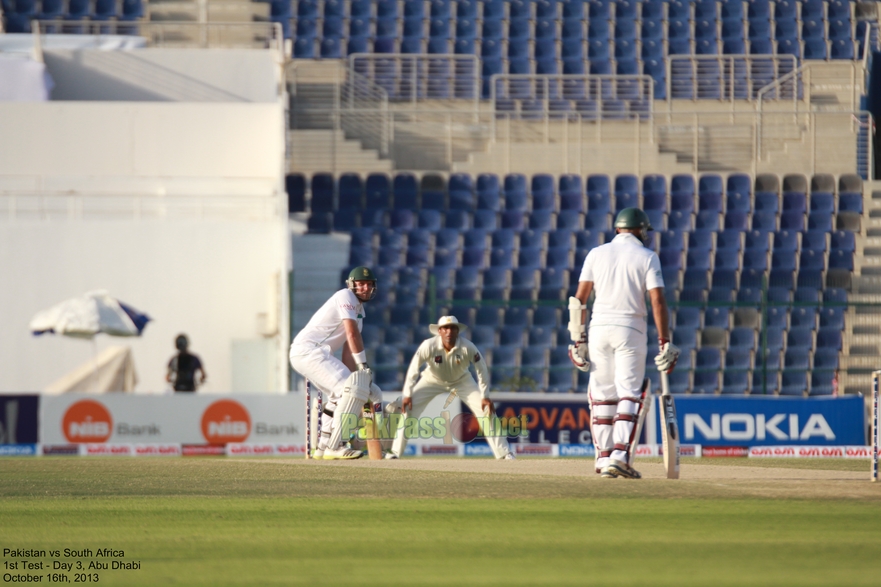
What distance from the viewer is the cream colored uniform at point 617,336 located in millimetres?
8602

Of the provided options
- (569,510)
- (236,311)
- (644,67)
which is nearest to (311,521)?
(569,510)

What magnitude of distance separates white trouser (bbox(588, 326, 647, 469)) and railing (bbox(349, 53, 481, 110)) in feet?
52.8

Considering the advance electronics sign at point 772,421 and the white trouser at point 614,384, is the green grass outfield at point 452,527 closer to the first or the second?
the white trouser at point 614,384

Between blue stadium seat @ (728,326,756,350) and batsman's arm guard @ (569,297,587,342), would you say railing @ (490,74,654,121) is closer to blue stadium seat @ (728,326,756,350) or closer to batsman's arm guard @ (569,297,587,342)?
blue stadium seat @ (728,326,756,350)

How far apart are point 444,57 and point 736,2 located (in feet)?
23.1

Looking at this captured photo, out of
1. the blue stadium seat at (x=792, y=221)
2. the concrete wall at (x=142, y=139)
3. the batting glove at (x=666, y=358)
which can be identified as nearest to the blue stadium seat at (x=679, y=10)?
the blue stadium seat at (x=792, y=221)

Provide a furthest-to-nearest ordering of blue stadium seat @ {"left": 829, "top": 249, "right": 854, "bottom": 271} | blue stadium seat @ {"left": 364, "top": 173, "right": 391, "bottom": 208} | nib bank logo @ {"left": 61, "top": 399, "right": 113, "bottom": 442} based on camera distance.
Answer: blue stadium seat @ {"left": 364, "top": 173, "right": 391, "bottom": 208} → blue stadium seat @ {"left": 829, "top": 249, "right": 854, "bottom": 271} → nib bank logo @ {"left": 61, "top": 399, "right": 113, "bottom": 442}

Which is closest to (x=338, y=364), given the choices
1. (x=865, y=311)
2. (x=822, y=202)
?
(x=865, y=311)

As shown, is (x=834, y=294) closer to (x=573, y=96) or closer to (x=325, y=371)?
(x=573, y=96)

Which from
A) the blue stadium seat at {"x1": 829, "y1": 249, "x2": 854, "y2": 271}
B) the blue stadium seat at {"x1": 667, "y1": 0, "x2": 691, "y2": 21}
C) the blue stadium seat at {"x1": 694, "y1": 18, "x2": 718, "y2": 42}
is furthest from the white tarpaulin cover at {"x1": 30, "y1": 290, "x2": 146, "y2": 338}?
the blue stadium seat at {"x1": 667, "y1": 0, "x2": 691, "y2": 21}

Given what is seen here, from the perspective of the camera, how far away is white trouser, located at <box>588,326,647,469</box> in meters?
8.57

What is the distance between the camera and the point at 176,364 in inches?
722

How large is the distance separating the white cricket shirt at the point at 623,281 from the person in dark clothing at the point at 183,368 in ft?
34.6

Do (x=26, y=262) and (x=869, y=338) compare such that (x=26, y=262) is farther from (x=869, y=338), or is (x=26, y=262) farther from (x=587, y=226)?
(x=869, y=338)
